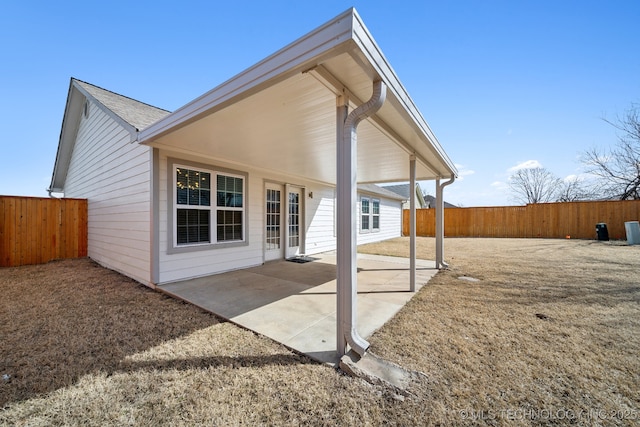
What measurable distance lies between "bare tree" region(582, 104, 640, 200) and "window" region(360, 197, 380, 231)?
45.2 ft

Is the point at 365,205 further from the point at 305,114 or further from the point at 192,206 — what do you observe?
the point at 305,114

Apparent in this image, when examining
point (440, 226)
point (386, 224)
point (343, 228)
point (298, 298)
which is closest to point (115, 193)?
point (298, 298)

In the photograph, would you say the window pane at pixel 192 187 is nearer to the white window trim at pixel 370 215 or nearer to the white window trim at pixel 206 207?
the white window trim at pixel 206 207

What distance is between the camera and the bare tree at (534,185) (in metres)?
24.7

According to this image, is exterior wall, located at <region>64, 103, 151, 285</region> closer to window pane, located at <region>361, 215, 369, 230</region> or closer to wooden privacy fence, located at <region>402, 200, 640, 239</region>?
window pane, located at <region>361, 215, 369, 230</region>

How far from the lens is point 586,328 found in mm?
2805

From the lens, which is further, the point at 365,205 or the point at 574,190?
the point at 574,190

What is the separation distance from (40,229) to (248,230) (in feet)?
19.2

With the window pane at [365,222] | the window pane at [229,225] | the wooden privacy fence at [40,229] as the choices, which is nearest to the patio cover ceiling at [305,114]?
the window pane at [229,225]

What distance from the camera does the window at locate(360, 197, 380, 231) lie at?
11409 mm

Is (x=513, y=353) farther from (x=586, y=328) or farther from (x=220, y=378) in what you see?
(x=220, y=378)

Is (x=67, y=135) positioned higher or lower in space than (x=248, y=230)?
higher

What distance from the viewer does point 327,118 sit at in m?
3.24

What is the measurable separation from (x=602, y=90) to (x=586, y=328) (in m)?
8.77
